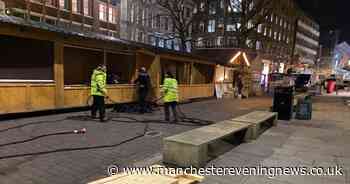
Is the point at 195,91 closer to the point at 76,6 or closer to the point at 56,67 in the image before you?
the point at 56,67

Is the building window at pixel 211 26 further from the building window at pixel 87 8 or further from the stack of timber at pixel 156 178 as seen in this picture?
the stack of timber at pixel 156 178

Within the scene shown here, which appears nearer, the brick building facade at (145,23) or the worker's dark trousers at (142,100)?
the worker's dark trousers at (142,100)

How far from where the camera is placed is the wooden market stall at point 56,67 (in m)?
8.55

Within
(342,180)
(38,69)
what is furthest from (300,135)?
(38,69)

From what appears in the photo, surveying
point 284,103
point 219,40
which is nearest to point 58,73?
point 284,103

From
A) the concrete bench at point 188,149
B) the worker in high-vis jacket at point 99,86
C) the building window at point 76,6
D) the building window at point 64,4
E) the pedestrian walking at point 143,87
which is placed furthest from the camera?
the building window at point 76,6

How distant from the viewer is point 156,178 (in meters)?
3.72

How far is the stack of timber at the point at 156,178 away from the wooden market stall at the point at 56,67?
654 cm

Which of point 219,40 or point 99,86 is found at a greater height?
point 219,40

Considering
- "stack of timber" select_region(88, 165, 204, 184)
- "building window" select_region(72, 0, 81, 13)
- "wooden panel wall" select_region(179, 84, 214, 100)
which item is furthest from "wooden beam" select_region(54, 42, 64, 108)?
"building window" select_region(72, 0, 81, 13)

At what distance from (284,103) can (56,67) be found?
9230 millimetres

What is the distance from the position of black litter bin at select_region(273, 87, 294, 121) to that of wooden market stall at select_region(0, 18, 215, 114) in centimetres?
619

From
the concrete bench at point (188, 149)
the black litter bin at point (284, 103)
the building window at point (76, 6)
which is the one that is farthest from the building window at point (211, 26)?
the concrete bench at point (188, 149)

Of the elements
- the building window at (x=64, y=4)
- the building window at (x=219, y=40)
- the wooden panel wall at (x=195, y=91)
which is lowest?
the wooden panel wall at (x=195, y=91)
